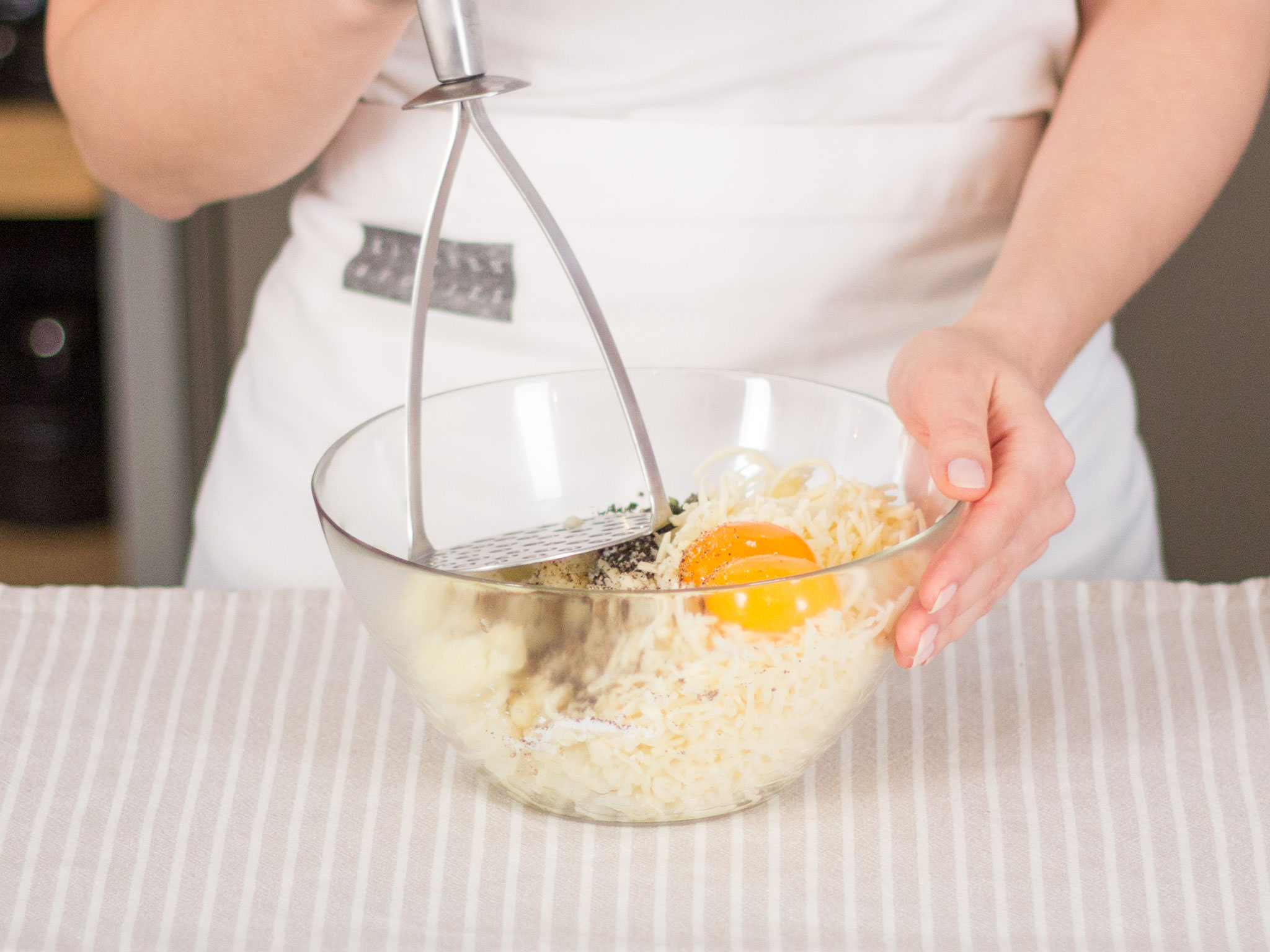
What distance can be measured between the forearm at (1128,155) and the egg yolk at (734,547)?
7.9 inches

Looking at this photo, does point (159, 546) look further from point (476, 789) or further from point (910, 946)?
point (910, 946)

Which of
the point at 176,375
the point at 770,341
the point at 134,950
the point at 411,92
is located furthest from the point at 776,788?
the point at 176,375

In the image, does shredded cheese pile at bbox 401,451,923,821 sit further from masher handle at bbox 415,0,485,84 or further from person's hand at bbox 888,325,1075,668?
masher handle at bbox 415,0,485,84

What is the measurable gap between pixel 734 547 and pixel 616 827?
0.38ft

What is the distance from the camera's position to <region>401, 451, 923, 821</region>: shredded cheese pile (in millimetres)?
438

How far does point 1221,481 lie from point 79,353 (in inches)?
52.0

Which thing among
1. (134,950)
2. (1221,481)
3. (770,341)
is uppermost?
(1221,481)

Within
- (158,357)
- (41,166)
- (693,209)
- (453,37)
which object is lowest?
(453,37)

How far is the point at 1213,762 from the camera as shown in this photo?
1.74ft

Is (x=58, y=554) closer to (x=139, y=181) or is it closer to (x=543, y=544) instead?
(x=139, y=181)

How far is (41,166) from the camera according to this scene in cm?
149

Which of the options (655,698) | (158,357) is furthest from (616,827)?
(158,357)

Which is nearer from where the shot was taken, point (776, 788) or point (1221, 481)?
point (776, 788)

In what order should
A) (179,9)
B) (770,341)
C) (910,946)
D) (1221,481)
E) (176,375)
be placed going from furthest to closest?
(176,375)
(1221,481)
(770,341)
(179,9)
(910,946)
